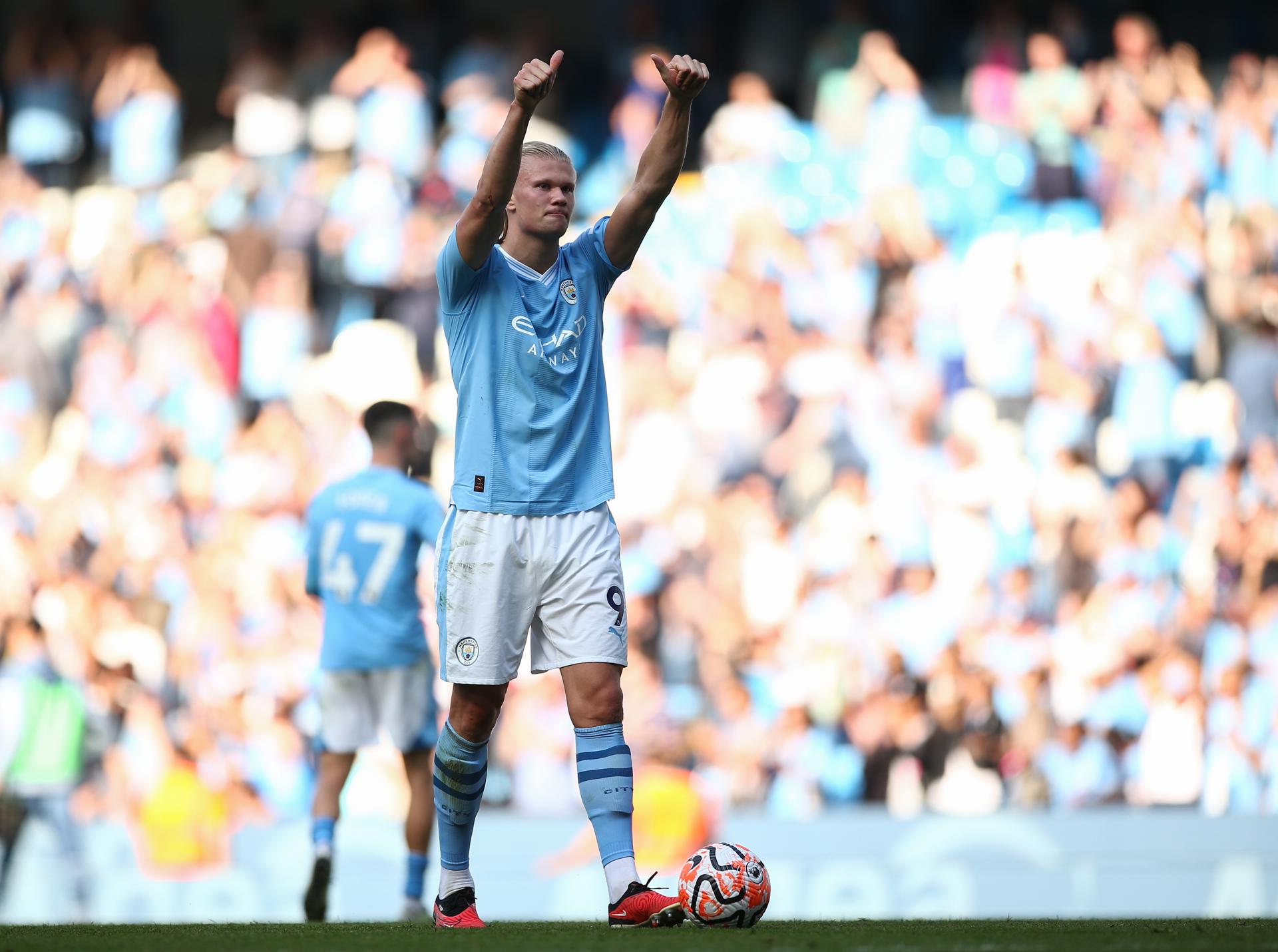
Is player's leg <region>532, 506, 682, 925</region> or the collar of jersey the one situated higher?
the collar of jersey

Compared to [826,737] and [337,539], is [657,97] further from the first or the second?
[337,539]

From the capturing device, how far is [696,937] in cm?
342

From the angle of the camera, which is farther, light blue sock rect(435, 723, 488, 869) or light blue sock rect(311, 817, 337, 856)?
light blue sock rect(311, 817, 337, 856)

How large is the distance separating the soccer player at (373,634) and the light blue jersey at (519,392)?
180cm

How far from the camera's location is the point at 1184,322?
10789mm

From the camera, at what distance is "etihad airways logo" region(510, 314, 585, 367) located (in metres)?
3.82

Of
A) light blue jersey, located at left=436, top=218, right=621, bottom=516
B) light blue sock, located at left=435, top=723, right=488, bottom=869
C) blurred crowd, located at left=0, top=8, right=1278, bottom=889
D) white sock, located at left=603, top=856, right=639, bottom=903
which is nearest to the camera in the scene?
white sock, located at left=603, top=856, right=639, bottom=903

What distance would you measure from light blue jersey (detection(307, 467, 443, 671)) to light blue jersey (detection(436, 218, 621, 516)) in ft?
5.99

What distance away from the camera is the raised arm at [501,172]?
3.54 m

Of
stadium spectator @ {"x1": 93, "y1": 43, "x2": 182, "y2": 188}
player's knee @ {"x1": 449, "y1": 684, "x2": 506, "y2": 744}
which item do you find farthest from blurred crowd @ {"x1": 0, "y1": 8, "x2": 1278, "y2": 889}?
player's knee @ {"x1": 449, "y1": 684, "x2": 506, "y2": 744}

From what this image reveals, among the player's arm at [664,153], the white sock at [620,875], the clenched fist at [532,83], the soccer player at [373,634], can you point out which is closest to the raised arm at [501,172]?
the clenched fist at [532,83]

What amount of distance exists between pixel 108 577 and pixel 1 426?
61.4 inches

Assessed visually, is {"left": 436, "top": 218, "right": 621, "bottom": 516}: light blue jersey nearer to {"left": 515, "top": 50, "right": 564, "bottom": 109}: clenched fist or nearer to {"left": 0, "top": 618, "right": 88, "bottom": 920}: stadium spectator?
{"left": 515, "top": 50, "right": 564, "bottom": 109}: clenched fist

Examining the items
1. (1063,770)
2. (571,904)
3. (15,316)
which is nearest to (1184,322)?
(1063,770)
